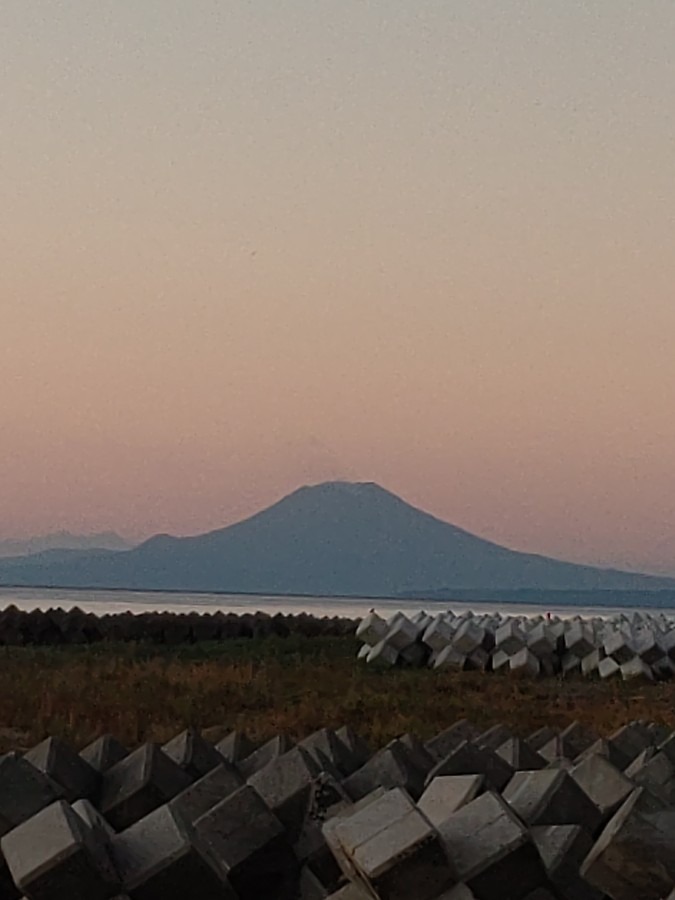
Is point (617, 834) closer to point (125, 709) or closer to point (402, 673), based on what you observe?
point (125, 709)

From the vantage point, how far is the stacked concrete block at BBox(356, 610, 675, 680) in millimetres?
16922

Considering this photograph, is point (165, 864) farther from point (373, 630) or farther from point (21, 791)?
point (373, 630)

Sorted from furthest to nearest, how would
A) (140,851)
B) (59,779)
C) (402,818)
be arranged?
(59,779) → (140,851) → (402,818)

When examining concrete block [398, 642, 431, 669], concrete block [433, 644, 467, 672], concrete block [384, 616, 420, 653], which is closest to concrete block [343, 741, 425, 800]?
concrete block [433, 644, 467, 672]

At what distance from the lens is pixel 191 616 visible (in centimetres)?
2675

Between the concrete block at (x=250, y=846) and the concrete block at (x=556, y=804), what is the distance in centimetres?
70

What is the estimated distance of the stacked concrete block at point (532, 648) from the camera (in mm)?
16922

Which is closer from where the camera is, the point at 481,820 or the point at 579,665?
the point at 481,820

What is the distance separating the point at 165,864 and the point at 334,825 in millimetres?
466

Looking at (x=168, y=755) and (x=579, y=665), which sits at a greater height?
(x=168, y=755)

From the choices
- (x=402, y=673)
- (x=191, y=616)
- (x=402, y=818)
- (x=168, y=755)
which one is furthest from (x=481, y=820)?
(x=191, y=616)

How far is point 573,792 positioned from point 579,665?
13.3 metres

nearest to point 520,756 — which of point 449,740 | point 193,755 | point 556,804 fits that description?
point 449,740

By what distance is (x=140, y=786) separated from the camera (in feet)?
15.6
